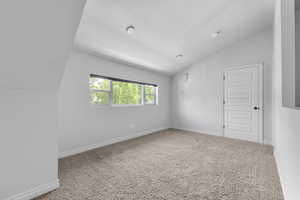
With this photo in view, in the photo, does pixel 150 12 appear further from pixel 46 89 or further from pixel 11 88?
pixel 11 88

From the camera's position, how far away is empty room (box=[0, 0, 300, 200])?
1.38 meters

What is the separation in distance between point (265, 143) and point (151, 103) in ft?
10.6

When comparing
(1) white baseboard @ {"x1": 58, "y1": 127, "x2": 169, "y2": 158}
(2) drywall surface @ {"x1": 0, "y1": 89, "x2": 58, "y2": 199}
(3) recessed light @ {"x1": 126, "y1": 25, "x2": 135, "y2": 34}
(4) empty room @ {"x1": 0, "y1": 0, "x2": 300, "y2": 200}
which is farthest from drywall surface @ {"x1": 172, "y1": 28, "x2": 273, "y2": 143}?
(2) drywall surface @ {"x1": 0, "y1": 89, "x2": 58, "y2": 199}

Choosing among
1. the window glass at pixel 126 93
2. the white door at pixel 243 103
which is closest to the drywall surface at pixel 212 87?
the white door at pixel 243 103

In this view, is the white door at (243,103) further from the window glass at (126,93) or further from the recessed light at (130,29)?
the recessed light at (130,29)

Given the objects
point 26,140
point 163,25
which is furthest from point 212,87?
point 26,140

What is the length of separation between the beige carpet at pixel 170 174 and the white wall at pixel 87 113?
31 cm

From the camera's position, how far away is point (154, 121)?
185 inches

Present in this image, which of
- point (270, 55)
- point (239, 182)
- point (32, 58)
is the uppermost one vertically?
point (270, 55)

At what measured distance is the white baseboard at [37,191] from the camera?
144 cm

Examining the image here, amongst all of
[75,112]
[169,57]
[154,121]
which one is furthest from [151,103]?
[75,112]

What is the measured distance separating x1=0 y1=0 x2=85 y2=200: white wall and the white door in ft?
12.9

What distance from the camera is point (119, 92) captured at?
366cm

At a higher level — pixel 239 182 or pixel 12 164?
pixel 12 164
